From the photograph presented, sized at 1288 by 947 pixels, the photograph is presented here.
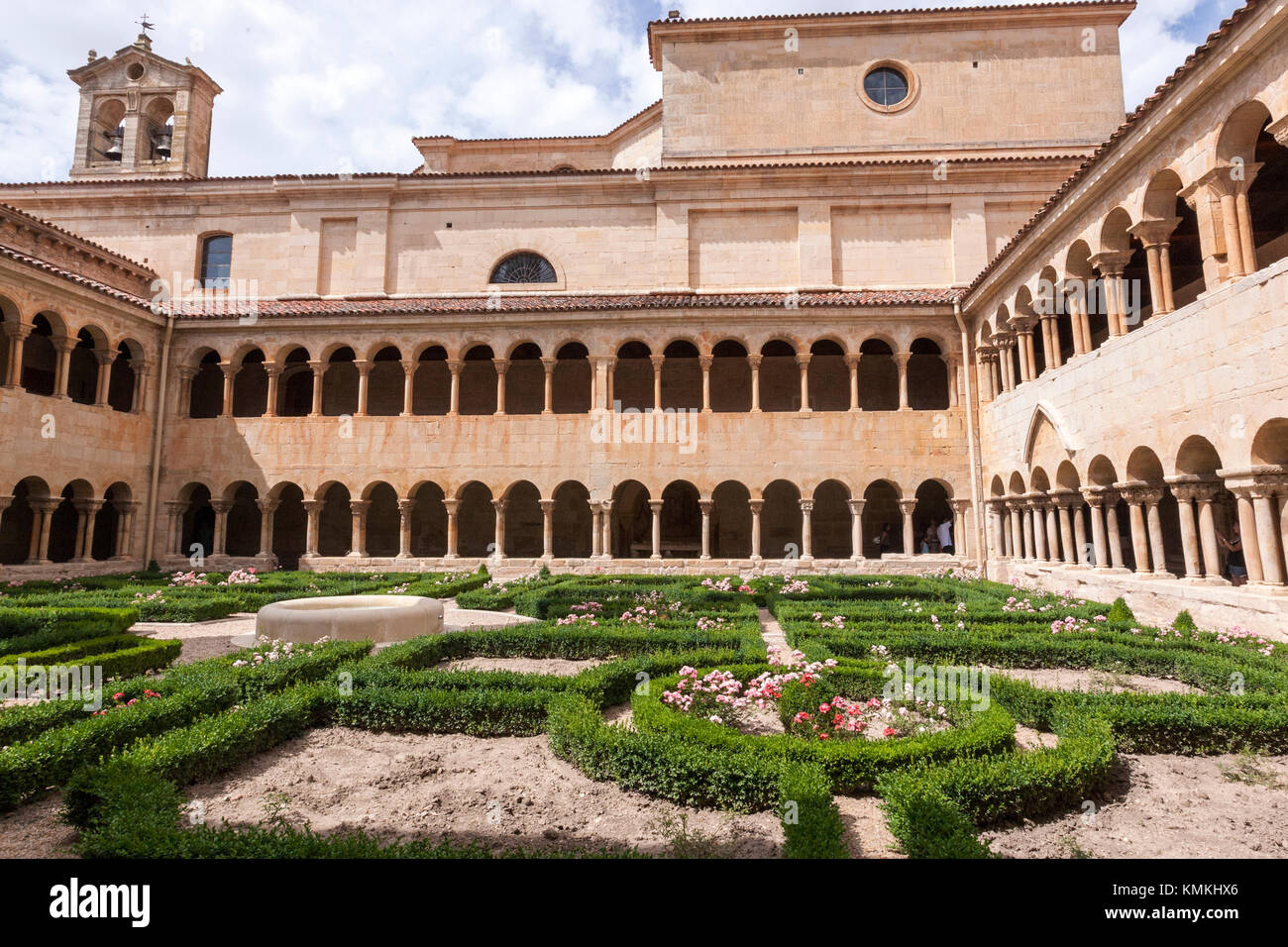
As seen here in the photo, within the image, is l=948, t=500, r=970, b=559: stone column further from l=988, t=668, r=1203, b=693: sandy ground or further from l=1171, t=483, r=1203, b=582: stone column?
l=988, t=668, r=1203, b=693: sandy ground

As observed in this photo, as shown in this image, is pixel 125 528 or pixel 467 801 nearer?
pixel 467 801

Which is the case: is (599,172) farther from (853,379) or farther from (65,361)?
(65,361)

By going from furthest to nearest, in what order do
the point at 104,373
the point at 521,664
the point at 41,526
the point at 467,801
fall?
the point at 104,373 → the point at 41,526 → the point at 521,664 → the point at 467,801

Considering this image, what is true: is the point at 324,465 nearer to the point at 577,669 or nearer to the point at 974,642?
the point at 577,669

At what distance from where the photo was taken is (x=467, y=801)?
4820 mm

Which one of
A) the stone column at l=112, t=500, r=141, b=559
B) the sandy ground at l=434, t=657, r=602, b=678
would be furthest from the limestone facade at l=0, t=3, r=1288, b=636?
the sandy ground at l=434, t=657, r=602, b=678

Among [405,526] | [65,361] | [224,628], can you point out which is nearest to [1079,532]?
[224,628]

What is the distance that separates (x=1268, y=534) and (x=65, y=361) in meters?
26.8

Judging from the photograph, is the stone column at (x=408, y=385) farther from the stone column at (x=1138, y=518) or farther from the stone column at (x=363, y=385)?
the stone column at (x=1138, y=518)

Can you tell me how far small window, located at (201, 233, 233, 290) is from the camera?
24.6 m

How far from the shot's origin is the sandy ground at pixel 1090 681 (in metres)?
7.68

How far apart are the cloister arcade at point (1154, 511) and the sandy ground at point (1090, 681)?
319 cm

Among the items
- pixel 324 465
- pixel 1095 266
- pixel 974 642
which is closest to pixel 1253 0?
pixel 1095 266

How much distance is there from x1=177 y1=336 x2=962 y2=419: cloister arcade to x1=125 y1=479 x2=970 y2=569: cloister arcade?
112 inches
